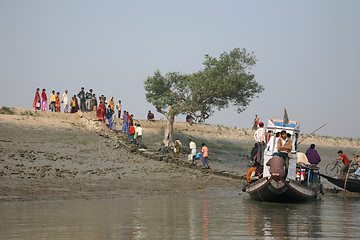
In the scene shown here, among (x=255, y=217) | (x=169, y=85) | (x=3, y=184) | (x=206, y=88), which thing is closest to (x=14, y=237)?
(x=255, y=217)

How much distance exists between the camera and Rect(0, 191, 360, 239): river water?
11.1m

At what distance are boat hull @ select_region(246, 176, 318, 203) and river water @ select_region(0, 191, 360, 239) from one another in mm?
299

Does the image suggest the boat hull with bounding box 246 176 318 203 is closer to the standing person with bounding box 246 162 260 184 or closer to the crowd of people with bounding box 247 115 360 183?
the crowd of people with bounding box 247 115 360 183

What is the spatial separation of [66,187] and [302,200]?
370 inches

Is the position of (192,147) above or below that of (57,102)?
below

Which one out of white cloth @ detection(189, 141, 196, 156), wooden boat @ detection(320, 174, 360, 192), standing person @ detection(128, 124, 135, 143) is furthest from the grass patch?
wooden boat @ detection(320, 174, 360, 192)

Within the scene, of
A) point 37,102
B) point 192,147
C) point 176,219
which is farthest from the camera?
point 37,102

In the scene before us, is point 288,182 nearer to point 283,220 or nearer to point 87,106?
point 283,220

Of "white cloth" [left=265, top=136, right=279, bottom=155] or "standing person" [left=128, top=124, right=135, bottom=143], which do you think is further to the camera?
"standing person" [left=128, top=124, right=135, bottom=143]

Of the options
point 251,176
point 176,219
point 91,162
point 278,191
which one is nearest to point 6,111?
point 91,162

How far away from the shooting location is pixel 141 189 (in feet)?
68.2

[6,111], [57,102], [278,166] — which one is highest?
[57,102]

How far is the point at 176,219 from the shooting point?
13.6 m

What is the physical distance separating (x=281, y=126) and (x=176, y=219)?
7.50 m
